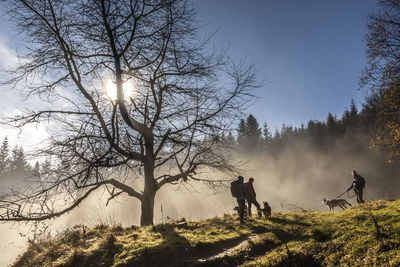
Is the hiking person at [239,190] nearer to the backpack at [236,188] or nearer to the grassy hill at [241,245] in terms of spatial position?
the backpack at [236,188]

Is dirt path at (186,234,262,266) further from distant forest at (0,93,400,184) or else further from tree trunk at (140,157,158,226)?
distant forest at (0,93,400,184)

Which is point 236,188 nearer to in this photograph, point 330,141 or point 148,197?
point 148,197

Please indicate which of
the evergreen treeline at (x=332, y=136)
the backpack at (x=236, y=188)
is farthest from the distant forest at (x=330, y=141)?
the backpack at (x=236, y=188)

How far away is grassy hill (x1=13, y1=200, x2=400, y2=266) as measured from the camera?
9.92ft

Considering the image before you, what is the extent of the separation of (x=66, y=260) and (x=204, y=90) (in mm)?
6616

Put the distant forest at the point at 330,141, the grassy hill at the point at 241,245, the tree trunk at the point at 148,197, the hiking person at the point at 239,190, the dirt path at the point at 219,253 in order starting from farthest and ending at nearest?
the distant forest at the point at 330,141, the tree trunk at the point at 148,197, the hiking person at the point at 239,190, the dirt path at the point at 219,253, the grassy hill at the point at 241,245

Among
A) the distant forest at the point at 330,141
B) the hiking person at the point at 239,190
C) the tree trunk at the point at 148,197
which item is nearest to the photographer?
the hiking person at the point at 239,190

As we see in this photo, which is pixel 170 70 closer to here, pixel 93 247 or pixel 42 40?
pixel 42 40

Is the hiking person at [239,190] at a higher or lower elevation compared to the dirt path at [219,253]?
higher

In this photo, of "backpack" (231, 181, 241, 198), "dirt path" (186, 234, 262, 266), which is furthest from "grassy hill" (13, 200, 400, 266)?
"backpack" (231, 181, 241, 198)

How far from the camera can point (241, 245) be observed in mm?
5418

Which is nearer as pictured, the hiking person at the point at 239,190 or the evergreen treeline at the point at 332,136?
the hiking person at the point at 239,190

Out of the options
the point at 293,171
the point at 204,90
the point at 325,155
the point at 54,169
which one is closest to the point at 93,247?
the point at 54,169

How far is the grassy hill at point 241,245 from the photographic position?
119 inches
